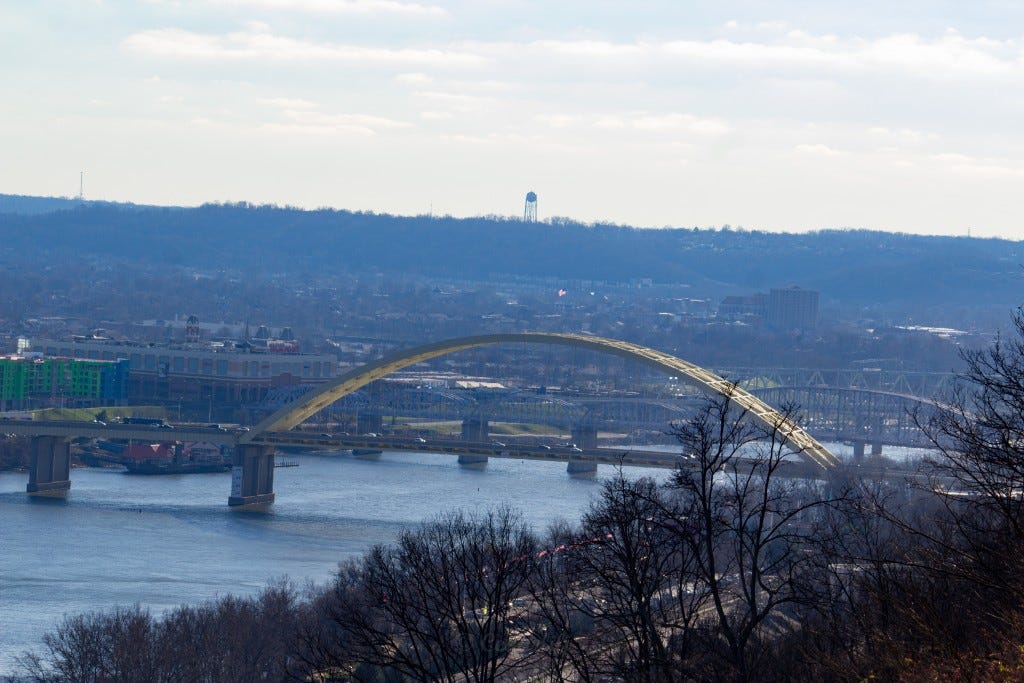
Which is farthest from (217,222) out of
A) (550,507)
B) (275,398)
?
(550,507)

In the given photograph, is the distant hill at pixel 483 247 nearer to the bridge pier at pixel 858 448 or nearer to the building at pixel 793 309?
the building at pixel 793 309

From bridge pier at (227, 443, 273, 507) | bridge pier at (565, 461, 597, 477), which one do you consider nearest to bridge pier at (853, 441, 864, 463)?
bridge pier at (565, 461, 597, 477)

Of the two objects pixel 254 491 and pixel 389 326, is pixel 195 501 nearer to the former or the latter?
pixel 254 491

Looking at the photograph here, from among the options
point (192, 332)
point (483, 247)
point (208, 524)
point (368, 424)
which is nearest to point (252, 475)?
point (208, 524)

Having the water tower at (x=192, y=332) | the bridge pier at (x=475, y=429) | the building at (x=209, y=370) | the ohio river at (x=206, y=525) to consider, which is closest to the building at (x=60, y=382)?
the building at (x=209, y=370)

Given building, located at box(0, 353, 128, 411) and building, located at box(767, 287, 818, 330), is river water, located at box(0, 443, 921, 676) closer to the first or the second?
building, located at box(0, 353, 128, 411)
